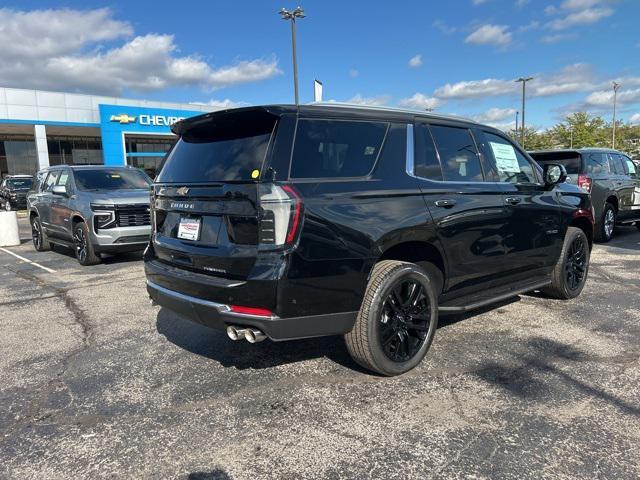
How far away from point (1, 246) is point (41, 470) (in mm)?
11385

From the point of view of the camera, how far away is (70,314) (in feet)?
17.9

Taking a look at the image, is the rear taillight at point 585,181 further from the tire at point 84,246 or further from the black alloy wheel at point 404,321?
the tire at point 84,246

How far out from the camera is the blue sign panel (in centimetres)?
3013

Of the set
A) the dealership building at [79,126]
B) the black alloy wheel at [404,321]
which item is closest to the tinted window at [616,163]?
the black alloy wheel at [404,321]

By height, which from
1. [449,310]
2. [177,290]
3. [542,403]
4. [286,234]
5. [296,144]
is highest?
[296,144]

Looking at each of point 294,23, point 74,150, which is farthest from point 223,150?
point 74,150

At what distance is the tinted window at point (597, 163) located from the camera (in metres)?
9.28

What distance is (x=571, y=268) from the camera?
5543 mm

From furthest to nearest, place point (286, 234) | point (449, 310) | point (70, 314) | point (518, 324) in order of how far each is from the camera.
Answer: point (70, 314)
point (518, 324)
point (449, 310)
point (286, 234)

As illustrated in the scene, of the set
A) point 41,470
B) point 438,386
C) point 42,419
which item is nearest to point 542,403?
point 438,386

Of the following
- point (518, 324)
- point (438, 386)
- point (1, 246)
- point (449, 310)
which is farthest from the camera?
point (1, 246)

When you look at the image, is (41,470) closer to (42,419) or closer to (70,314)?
(42,419)

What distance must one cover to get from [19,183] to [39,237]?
56.8 ft

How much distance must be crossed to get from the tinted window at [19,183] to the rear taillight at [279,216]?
26207mm
